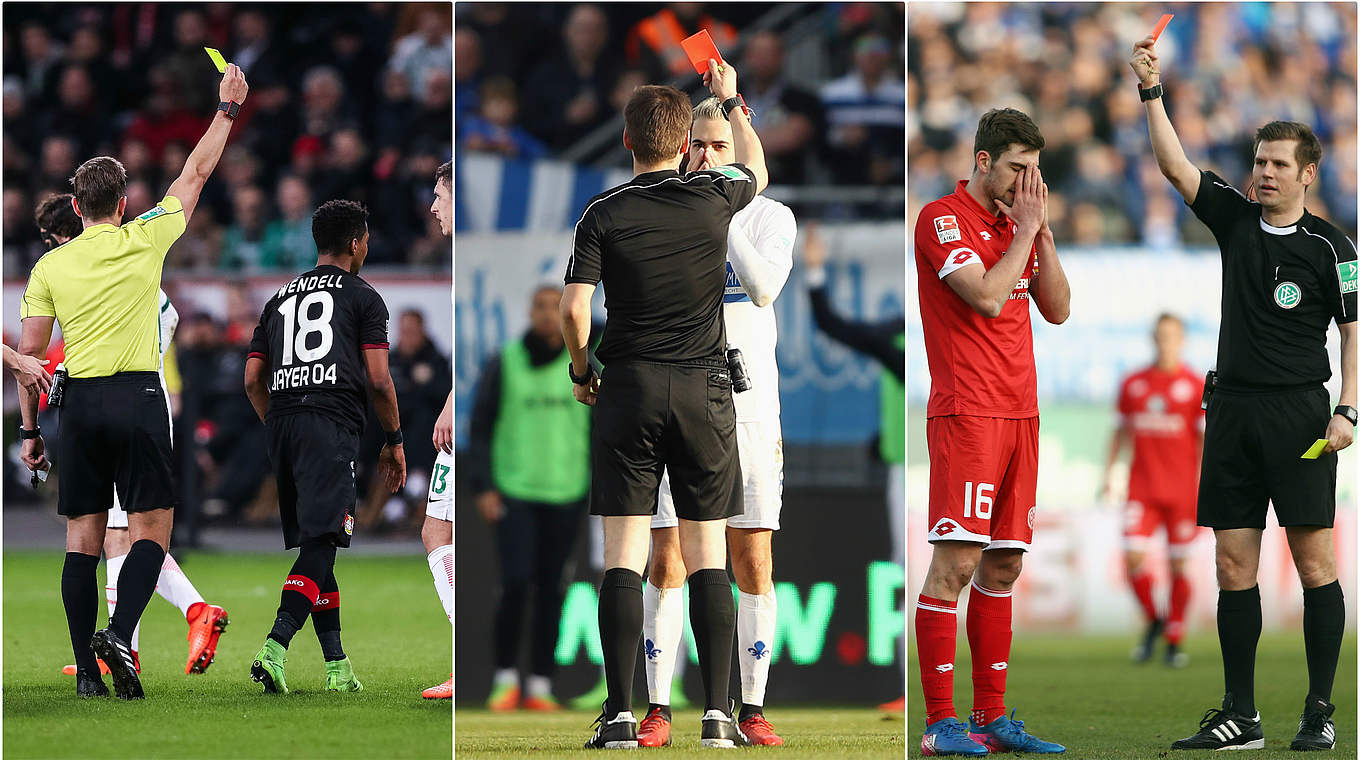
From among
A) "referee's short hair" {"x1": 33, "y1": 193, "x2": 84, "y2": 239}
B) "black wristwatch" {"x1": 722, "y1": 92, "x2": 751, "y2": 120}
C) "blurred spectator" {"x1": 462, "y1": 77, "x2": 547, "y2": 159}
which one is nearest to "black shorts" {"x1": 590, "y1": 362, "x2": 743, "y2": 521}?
"black wristwatch" {"x1": 722, "y1": 92, "x2": 751, "y2": 120}

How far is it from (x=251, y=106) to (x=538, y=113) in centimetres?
167

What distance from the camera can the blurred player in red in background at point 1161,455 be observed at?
305 inches

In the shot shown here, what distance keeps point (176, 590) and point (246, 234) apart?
3.74 metres

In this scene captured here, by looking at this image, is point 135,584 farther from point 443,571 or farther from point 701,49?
point 701,49

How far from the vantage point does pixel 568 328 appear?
3586mm

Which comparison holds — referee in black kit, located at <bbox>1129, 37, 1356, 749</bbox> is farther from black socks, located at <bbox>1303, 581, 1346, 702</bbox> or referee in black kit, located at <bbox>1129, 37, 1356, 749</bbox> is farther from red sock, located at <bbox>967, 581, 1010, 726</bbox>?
red sock, located at <bbox>967, 581, 1010, 726</bbox>

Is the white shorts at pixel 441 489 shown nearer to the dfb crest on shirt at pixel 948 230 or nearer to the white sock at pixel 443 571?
the white sock at pixel 443 571

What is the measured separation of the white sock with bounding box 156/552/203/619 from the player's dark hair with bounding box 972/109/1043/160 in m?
2.97

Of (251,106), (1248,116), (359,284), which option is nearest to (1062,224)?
(1248,116)

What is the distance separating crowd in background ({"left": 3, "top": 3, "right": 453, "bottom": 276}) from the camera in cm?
693

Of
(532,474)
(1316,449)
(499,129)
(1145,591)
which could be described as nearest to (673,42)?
(499,129)

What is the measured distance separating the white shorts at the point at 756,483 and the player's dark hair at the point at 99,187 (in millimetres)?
1932

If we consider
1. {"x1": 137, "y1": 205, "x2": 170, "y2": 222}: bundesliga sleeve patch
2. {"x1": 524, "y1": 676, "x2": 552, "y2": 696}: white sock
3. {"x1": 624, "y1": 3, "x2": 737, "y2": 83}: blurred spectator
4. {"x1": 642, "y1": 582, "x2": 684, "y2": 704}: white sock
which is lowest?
{"x1": 524, "y1": 676, "x2": 552, "y2": 696}: white sock

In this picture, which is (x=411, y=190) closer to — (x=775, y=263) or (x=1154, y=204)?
(x=775, y=263)
